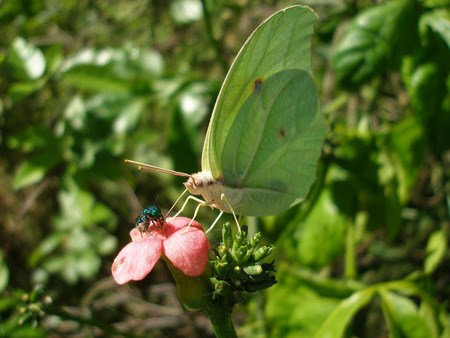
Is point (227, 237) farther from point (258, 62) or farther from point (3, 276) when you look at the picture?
point (3, 276)

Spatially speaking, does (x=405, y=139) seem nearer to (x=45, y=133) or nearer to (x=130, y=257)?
(x=130, y=257)

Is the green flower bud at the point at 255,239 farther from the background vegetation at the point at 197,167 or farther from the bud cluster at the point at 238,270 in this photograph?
the background vegetation at the point at 197,167

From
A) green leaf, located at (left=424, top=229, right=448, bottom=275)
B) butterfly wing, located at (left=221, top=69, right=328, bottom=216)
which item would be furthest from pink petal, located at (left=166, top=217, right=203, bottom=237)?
green leaf, located at (left=424, top=229, right=448, bottom=275)

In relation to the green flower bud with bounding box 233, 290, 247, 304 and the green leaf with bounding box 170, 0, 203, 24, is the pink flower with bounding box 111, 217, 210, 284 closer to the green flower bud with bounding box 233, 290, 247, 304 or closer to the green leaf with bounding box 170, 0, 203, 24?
the green flower bud with bounding box 233, 290, 247, 304

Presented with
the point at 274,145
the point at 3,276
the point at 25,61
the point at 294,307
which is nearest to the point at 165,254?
the point at 274,145

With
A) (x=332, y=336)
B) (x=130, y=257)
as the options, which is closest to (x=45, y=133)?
(x=130, y=257)

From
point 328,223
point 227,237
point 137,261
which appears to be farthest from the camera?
point 328,223

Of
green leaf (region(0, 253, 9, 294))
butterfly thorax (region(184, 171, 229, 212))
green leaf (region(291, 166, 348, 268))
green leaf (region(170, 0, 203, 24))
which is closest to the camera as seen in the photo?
butterfly thorax (region(184, 171, 229, 212))
